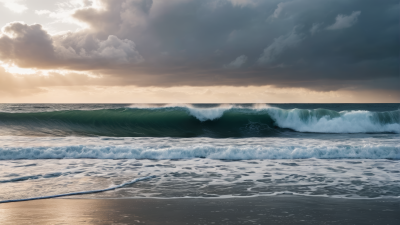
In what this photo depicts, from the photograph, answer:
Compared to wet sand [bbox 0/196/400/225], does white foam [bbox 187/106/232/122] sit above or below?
above

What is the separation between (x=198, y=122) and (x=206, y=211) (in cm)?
1581

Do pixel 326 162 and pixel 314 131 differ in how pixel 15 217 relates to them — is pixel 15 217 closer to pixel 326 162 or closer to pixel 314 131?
pixel 326 162

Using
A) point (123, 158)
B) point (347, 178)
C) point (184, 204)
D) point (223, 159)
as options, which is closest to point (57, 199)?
point (184, 204)

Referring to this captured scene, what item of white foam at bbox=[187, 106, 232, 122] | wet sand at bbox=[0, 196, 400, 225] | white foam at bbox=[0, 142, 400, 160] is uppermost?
white foam at bbox=[187, 106, 232, 122]

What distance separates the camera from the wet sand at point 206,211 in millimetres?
3578

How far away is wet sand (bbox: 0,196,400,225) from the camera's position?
358cm

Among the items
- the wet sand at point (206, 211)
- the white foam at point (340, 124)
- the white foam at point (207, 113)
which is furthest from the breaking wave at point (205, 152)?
the white foam at point (207, 113)

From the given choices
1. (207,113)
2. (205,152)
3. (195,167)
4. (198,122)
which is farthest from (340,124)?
(195,167)

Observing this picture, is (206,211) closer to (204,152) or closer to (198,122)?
(204,152)

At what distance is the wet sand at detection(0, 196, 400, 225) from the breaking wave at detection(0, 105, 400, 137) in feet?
38.5

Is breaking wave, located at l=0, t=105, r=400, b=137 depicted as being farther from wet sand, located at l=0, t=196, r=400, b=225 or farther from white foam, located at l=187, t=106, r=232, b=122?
wet sand, located at l=0, t=196, r=400, b=225

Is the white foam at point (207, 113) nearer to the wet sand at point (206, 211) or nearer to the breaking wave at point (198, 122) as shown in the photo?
the breaking wave at point (198, 122)

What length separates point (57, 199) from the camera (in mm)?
4609

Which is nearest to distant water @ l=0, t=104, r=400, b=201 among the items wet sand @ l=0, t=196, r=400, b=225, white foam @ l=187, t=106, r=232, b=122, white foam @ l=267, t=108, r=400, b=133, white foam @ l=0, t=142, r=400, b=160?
white foam @ l=0, t=142, r=400, b=160
